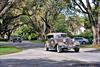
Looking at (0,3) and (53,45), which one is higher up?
(0,3)

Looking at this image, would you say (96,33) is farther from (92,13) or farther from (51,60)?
(51,60)

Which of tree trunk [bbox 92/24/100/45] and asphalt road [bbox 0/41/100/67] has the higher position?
tree trunk [bbox 92/24/100/45]

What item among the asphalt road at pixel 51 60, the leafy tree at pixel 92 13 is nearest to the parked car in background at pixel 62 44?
the asphalt road at pixel 51 60

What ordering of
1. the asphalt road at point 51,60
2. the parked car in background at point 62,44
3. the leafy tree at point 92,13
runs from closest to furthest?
the asphalt road at point 51,60
the parked car in background at point 62,44
the leafy tree at point 92,13

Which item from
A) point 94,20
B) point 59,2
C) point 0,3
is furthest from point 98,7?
point 0,3

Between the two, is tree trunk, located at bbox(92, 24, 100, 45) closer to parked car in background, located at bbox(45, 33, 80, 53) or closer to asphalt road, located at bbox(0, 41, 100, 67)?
parked car in background, located at bbox(45, 33, 80, 53)

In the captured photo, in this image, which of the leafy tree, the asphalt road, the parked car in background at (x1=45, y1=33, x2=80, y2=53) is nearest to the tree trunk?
the leafy tree

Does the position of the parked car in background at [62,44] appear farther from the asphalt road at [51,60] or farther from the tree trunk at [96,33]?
the tree trunk at [96,33]

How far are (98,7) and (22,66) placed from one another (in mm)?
28579

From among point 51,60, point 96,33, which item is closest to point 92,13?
point 96,33

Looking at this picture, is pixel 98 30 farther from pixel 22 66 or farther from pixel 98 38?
pixel 22 66

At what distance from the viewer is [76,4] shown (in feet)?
145

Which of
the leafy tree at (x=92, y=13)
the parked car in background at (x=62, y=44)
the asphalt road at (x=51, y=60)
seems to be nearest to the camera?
the asphalt road at (x=51, y=60)

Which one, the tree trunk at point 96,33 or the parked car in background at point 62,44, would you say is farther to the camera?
the tree trunk at point 96,33
